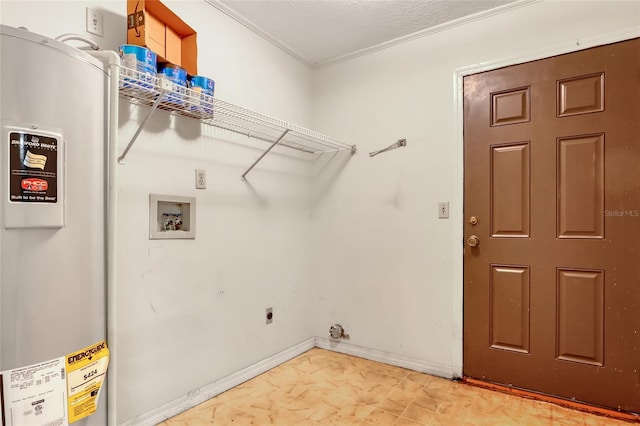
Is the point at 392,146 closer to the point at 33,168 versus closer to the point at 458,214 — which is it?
the point at 458,214

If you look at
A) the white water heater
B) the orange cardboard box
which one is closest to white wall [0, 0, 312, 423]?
the orange cardboard box

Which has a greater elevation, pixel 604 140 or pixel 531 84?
pixel 531 84

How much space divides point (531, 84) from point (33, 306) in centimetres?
259

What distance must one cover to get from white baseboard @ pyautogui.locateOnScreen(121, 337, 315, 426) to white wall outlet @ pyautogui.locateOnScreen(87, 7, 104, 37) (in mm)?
1827

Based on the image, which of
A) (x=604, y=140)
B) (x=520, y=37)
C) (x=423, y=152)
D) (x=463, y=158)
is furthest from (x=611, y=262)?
(x=520, y=37)

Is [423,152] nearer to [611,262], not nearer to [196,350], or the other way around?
[611,262]

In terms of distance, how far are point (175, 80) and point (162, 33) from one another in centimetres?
27

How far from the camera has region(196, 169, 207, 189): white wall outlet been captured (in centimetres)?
208

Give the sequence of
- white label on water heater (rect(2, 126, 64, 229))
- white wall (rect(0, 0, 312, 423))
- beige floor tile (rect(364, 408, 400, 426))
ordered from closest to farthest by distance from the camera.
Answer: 1. white label on water heater (rect(2, 126, 64, 229))
2. white wall (rect(0, 0, 312, 423))
3. beige floor tile (rect(364, 408, 400, 426))

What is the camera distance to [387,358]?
8.67 ft

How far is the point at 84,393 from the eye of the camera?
1.04 metres

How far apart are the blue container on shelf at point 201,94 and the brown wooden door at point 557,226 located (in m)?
1.62

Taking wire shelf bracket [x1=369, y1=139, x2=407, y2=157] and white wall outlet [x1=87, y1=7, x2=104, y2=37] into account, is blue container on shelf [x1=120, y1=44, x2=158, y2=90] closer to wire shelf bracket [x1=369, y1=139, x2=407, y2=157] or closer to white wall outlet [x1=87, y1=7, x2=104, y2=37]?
white wall outlet [x1=87, y1=7, x2=104, y2=37]

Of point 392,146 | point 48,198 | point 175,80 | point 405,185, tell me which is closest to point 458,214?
point 405,185
